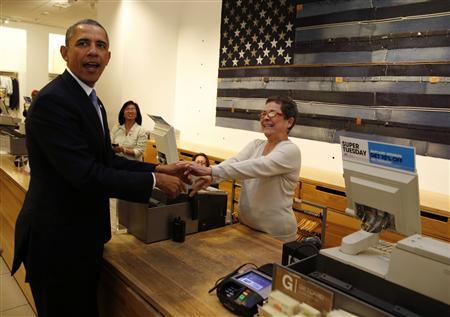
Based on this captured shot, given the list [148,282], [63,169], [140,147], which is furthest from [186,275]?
[140,147]

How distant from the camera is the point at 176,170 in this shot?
1.92 metres

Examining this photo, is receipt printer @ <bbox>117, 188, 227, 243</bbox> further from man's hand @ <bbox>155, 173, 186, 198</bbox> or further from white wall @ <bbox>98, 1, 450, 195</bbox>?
white wall @ <bbox>98, 1, 450, 195</bbox>

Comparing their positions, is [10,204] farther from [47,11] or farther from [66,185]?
[47,11]

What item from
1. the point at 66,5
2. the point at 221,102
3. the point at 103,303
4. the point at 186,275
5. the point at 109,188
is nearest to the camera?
the point at 109,188

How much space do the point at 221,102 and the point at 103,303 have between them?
13.1 feet

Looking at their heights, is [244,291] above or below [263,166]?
below

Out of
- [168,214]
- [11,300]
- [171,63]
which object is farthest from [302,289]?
[171,63]

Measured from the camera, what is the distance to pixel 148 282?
4.70ft

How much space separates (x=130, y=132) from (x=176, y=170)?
3139 millimetres

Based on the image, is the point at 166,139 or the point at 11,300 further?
the point at 11,300

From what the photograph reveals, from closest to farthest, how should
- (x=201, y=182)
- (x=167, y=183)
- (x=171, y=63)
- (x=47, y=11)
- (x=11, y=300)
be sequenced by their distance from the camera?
1. (x=167, y=183)
2. (x=201, y=182)
3. (x=11, y=300)
4. (x=171, y=63)
5. (x=47, y=11)

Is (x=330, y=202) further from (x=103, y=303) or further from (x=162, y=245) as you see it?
(x=103, y=303)

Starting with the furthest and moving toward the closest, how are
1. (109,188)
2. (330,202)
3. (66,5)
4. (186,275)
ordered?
(66,5) → (330,202) → (186,275) → (109,188)

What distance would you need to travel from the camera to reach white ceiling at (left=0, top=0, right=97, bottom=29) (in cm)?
731
